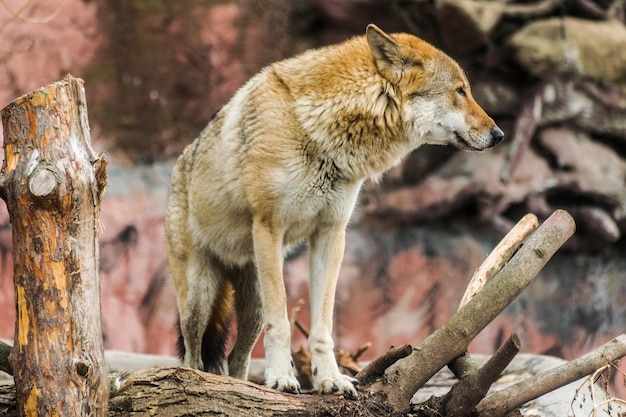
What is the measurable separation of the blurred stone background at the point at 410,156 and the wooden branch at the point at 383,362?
18.4 ft

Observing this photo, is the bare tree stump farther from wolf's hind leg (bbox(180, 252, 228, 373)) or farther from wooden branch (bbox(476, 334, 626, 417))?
wooden branch (bbox(476, 334, 626, 417))

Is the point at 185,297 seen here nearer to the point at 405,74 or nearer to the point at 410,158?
the point at 405,74

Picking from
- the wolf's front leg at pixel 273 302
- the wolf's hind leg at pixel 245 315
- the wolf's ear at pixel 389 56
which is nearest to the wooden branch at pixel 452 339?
the wolf's front leg at pixel 273 302

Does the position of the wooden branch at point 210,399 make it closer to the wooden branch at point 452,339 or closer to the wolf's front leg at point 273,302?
the wooden branch at point 452,339

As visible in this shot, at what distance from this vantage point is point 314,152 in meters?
5.17

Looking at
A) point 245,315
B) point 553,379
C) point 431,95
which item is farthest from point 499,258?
point 245,315

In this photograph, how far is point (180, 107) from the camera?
10.5 m

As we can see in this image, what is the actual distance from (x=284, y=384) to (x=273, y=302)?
54 cm

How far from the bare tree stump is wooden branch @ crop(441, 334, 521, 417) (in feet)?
6.50

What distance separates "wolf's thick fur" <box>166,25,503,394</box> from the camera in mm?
5137

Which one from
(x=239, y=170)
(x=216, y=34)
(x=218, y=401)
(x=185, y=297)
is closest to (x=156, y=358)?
(x=185, y=297)

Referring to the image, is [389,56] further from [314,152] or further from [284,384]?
[284,384]

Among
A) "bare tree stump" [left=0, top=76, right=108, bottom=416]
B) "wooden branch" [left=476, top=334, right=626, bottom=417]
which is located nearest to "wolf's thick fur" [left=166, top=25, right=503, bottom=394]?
"wooden branch" [left=476, top=334, right=626, bottom=417]

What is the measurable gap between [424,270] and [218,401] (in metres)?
6.91
